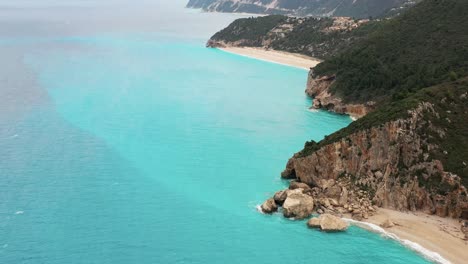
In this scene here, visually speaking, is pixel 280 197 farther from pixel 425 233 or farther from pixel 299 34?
pixel 299 34

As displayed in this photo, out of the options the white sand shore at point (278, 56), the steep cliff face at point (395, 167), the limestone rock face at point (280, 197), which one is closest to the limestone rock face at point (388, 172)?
the steep cliff face at point (395, 167)

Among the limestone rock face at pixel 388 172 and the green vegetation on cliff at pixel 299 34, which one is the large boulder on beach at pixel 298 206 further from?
the green vegetation on cliff at pixel 299 34

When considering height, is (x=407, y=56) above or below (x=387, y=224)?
above

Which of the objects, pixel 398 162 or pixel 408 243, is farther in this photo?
pixel 398 162

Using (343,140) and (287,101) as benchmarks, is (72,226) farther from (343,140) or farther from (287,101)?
(287,101)

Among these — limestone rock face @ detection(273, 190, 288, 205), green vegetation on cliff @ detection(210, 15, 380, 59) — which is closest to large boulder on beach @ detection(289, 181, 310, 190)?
limestone rock face @ detection(273, 190, 288, 205)

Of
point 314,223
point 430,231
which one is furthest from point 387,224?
point 314,223

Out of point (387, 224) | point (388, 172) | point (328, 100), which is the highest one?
point (388, 172)
